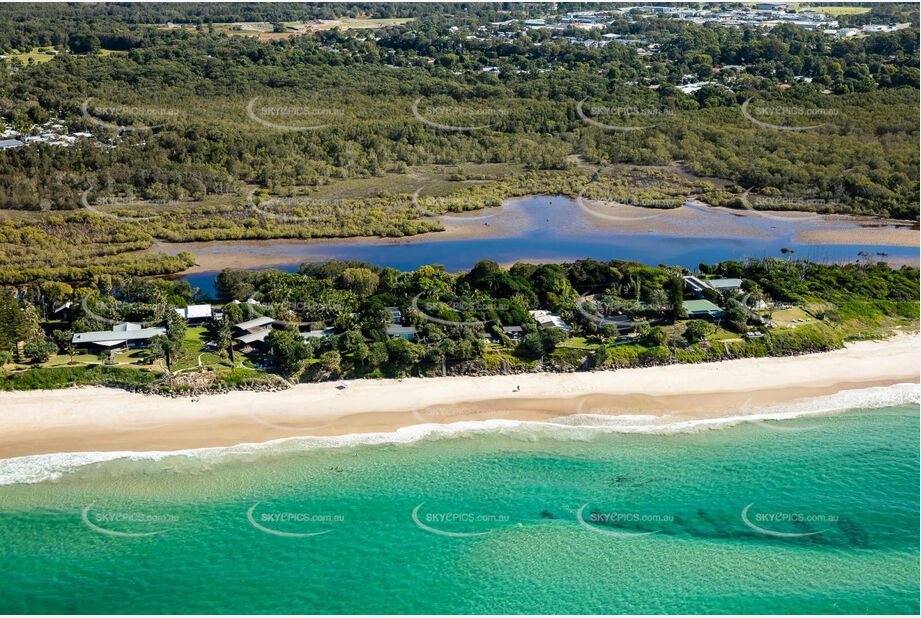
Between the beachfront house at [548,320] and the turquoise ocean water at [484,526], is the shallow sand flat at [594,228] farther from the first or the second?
the turquoise ocean water at [484,526]

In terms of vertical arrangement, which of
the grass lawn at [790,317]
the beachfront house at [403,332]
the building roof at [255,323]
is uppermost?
the building roof at [255,323]

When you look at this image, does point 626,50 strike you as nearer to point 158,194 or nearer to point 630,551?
point 158,194

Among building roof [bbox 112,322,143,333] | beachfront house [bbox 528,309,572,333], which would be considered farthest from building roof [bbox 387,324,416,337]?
building roof [bbox 112,322,143,333]

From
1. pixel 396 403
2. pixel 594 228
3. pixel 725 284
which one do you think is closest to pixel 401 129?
pixel 594 228

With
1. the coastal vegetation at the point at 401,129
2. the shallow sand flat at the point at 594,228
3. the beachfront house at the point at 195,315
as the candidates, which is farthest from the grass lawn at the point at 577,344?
the coastal vegetation at the point at 401,129

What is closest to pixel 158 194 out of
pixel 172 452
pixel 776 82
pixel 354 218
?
pixel 354 218

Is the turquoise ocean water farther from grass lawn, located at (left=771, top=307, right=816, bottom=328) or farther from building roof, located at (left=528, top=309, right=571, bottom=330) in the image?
grass lawn, located at (left=771, top=307, right=816, bottom=328)
